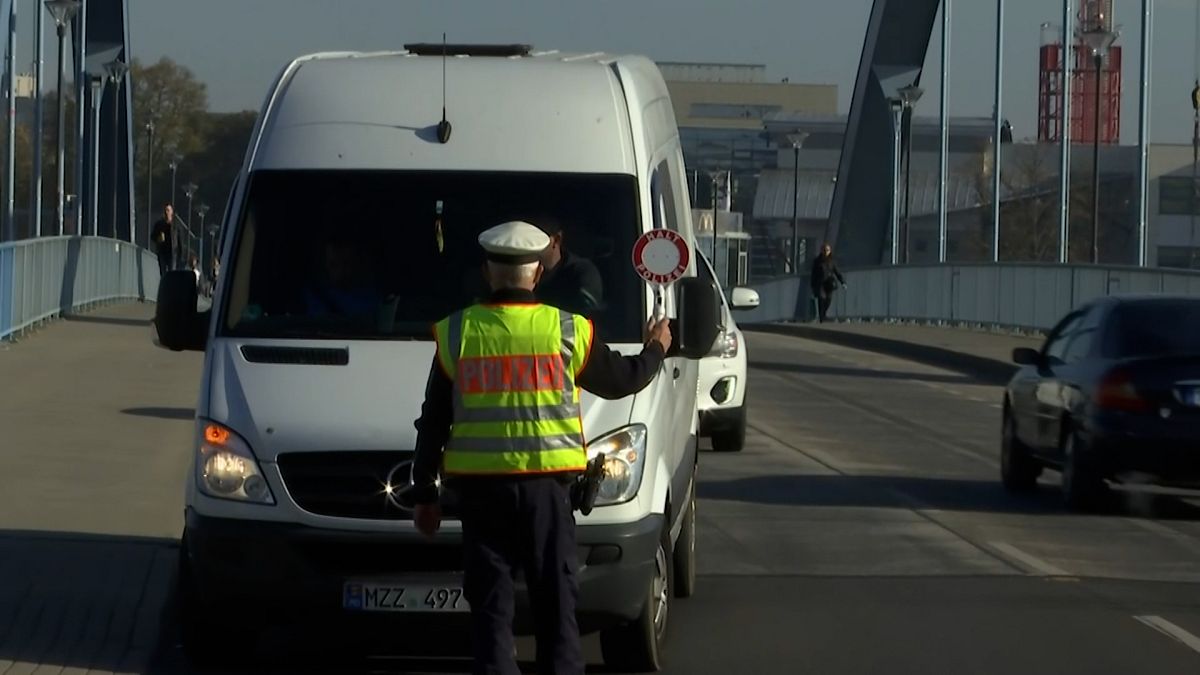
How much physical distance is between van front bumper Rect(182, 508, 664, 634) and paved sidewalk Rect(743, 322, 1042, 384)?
21.1 meters

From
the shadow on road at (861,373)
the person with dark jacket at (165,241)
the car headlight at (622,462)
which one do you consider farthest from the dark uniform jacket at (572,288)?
the person with dark jacket at (165,241)

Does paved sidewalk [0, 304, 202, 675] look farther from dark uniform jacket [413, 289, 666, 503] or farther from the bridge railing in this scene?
the bridge railing

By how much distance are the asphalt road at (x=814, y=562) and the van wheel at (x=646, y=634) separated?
0.47 ft

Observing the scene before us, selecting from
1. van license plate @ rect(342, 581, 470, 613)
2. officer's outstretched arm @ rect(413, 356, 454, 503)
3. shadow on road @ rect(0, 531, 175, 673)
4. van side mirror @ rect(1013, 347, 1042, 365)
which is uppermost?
officer's outstretched arm @ rect(413, 356, 454, 503)

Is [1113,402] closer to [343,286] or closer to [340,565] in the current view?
[343,286]

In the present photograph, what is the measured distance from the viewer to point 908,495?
49.2 ft

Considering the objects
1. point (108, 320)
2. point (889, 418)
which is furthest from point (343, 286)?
point (108, 320)

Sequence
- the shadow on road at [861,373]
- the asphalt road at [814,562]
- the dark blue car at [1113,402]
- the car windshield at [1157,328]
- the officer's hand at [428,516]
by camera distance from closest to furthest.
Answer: the officer's hand at [428,516] → the asphalt road at [814,562] → the dark blue car at [1113,402] → the car windshield at [1157,328] → the shadow on road at [861,373]

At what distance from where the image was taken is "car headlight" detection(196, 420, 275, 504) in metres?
7.78

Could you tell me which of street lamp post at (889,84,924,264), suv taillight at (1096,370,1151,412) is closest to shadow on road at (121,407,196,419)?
suv taillight at (1096,370,1151,412)

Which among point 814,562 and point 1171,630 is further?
point 814,562

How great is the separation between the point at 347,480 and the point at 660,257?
1435 millimetres

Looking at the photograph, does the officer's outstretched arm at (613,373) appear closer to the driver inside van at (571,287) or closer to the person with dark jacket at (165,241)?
the driver inside van at (571,287)

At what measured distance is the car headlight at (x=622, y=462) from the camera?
7711 mm
